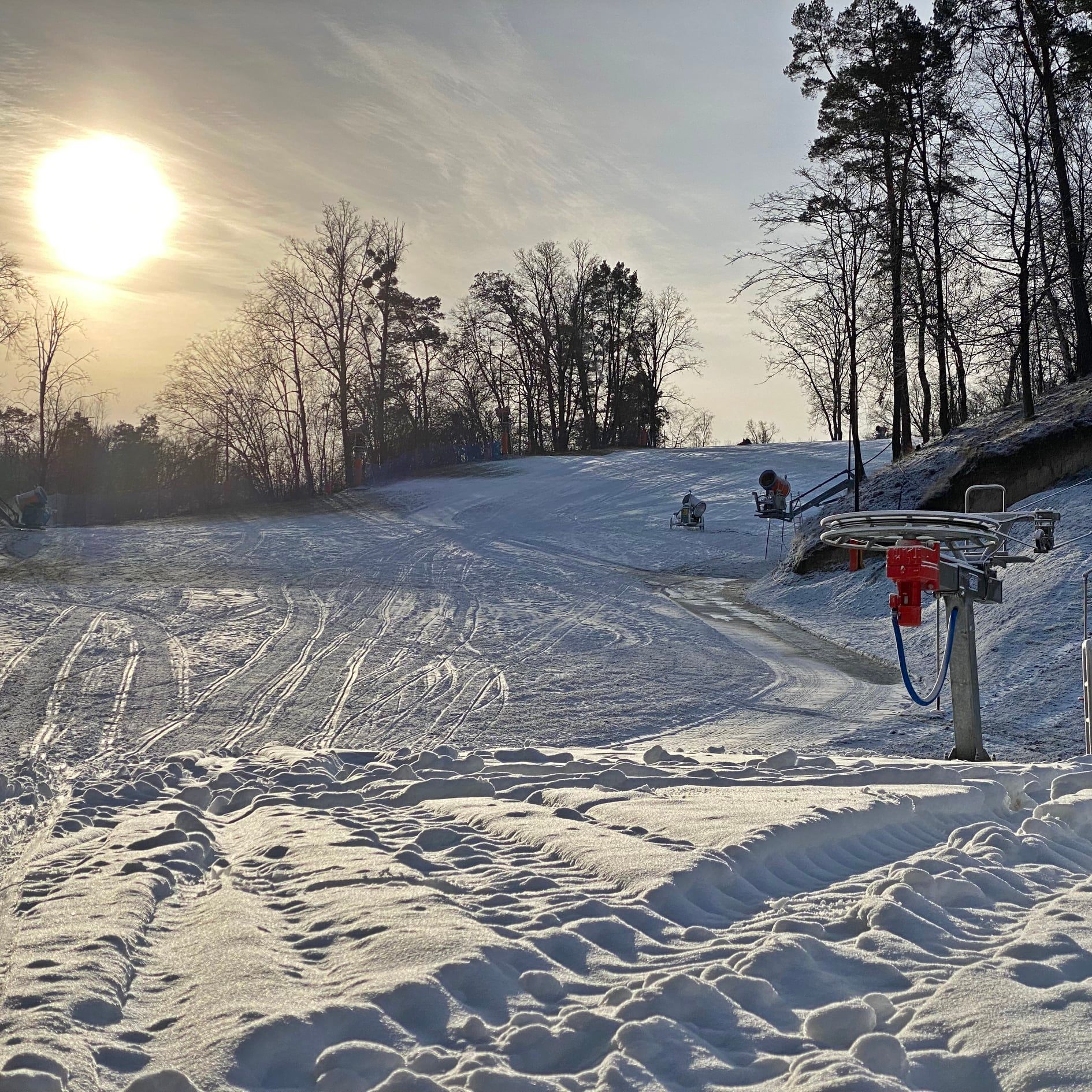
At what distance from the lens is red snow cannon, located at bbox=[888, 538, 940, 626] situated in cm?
718

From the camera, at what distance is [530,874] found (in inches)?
182

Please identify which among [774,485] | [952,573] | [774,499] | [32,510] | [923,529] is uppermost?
[32,510]

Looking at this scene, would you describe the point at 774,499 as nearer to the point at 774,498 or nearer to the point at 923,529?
the point at 774,498

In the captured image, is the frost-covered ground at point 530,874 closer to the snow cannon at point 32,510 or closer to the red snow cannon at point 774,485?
the snow cannon at point 32,510

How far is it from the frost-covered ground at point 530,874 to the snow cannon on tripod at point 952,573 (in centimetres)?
87

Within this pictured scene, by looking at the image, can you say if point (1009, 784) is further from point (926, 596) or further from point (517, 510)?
point (517, 510)

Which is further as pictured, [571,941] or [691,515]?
[691,515]

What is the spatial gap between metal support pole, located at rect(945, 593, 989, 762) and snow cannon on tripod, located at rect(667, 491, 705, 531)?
899 inches

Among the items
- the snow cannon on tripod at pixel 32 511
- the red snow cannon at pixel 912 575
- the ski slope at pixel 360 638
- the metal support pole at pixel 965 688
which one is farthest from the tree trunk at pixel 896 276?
the snow cannon on tripod at pixel 32 511

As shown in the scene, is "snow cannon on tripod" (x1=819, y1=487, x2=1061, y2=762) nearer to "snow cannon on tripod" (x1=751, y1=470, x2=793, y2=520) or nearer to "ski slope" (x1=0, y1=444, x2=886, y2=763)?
"ski slope" (x1=0, y1=444, x2=886, y2=763)

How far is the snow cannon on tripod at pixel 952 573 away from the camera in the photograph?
7234mm

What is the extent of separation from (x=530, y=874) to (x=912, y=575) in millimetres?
4037

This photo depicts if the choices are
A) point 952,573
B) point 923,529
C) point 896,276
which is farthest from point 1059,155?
point 952,573

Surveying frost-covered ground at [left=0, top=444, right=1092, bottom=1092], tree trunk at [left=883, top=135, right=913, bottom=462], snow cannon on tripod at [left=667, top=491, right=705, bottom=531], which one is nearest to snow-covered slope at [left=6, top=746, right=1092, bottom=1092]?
frost-covered ground at [left=0, top=444, right=1092, bottom=1092]
